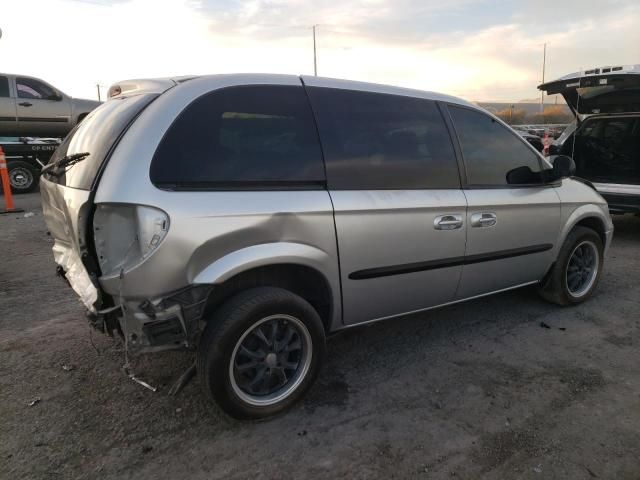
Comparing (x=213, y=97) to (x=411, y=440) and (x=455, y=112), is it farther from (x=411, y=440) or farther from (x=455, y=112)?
(x=411, y=440)

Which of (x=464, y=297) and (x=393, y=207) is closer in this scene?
(x=393, y=207)

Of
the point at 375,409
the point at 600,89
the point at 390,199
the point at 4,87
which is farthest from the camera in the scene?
the point at 4,87

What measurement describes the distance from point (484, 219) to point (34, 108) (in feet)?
40.5

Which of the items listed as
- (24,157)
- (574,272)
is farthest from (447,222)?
(24,157)

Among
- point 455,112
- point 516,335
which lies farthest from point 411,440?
point 455,112

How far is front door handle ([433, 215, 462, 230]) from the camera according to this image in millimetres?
3125

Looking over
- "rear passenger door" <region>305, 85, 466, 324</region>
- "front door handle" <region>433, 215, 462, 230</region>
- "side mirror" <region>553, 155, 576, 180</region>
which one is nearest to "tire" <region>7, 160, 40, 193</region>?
"rear passenger door" <region>305, 85, 466, 324</region>

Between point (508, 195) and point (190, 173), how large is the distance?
93.7 inches

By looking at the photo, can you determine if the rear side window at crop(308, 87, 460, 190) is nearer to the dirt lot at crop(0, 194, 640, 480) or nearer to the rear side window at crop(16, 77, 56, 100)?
the dirt lot at crop(0, 194, 640, 480)

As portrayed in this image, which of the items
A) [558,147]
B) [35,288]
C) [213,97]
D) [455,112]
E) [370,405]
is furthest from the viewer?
[558,147]

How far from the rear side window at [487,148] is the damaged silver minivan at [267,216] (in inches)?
0.7

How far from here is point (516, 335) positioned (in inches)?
147

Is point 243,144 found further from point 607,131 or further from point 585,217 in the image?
point 607,131

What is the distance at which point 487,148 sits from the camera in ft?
11.7
